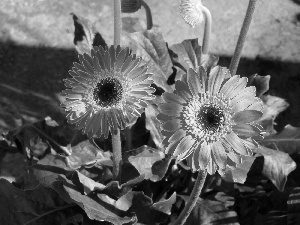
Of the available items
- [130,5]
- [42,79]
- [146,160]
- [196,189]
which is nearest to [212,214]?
[146,160]

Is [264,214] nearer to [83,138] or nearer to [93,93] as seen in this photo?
[83,138]

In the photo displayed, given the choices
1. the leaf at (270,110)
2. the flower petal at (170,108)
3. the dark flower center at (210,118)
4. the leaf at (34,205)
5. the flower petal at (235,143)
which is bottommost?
the leaf at (34,205)

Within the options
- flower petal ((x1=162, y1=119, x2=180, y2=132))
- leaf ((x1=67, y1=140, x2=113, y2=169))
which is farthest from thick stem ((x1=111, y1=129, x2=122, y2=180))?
flower petal ((x1=162, y1=119, x2=180, y2=132))

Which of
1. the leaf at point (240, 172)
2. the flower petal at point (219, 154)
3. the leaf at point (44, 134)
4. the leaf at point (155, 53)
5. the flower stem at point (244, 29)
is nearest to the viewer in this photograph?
the flower petal at point (219, 154)

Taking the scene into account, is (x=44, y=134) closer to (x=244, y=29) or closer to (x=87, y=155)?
(x=87, y=155)

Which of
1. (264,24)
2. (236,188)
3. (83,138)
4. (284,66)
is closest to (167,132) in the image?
(83,138)

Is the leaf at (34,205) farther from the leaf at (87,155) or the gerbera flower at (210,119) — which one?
the gerbera flower at (210,119)

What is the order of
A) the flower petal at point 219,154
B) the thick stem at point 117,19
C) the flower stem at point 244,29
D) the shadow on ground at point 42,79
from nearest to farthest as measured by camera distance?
1. the flower petal at point 219,154
2. the flower stem at point 244,29
3. the thick stem at point 117,19
4. the shadow on ground at point 42,79

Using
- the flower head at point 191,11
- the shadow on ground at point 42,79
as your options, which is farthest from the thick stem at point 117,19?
the shadow on ground at point 42,79
